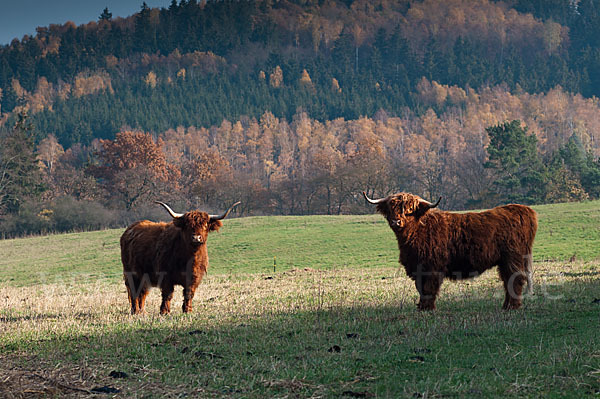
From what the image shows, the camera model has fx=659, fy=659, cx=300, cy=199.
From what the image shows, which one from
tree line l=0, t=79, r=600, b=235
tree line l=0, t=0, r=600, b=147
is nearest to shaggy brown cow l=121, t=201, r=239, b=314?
tree line l=0, t=79, r=600, b=235

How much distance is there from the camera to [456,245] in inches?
438

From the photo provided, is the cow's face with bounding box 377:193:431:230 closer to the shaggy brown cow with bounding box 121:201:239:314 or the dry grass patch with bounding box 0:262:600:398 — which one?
the dry grass patch with bounding box 0:262:600:398

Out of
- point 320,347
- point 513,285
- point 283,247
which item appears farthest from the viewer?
point 283,247

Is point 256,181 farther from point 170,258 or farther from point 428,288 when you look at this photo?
point 428,288

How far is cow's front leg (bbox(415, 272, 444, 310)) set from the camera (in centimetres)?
1081

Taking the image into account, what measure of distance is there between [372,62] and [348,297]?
18918 cm

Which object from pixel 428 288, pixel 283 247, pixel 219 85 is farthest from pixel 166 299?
pixel 219 85

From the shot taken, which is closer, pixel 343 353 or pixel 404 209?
pixel 343 353

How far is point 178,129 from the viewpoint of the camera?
138125 millimetres

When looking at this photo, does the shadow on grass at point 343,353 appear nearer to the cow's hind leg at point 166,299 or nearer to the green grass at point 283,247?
the cow's hind leg at point 166,299

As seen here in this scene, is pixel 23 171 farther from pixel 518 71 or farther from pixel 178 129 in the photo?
pixel 518 71

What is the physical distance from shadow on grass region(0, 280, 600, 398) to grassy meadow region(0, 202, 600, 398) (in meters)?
0.02

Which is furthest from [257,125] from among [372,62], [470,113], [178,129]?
[372,62]

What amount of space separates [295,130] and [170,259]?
127907 mm
